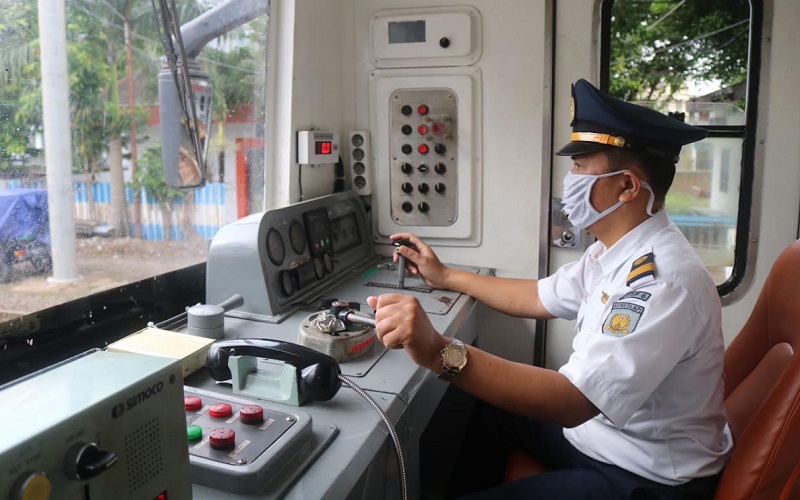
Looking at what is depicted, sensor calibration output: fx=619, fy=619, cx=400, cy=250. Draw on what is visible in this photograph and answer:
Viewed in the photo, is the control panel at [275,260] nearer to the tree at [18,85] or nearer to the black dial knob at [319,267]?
the black dial knob at [319,267]

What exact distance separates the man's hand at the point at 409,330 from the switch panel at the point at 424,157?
1.38 meters

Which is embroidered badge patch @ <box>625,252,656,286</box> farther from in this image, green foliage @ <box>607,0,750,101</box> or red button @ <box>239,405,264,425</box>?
green foliage @ <box>607,0,750,101</box>

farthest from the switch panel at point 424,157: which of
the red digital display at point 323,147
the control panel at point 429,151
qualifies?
the red digital display at point 323,147

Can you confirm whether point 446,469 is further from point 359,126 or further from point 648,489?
point 359,126

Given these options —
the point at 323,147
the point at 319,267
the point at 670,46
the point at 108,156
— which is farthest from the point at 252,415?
A: the point at 670,46

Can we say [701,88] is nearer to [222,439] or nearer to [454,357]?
[454,357]

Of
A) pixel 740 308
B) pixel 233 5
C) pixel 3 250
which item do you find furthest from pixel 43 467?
A: pixel 740 308

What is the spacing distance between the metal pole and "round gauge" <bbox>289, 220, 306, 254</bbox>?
644 mm

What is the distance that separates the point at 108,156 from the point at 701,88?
2.11 metres

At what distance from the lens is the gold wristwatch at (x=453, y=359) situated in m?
1.29

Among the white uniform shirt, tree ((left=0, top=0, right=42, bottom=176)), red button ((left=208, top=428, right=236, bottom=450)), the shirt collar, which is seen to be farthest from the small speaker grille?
the shirt collar

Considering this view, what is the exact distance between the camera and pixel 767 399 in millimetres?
1260

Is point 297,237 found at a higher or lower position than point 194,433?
higher

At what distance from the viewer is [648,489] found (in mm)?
1355
